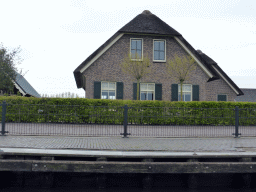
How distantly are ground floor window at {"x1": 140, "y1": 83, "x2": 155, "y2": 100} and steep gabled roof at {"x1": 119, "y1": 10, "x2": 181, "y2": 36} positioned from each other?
3760 millimetres

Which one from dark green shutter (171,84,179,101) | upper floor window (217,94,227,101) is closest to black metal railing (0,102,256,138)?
dark green shutter (171,84,179,101)

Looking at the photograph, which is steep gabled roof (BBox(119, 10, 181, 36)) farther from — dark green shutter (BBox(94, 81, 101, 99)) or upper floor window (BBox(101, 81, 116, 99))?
dark green shutter (BBox(94, 81, 101, 99))

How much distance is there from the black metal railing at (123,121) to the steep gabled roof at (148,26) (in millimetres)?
9899

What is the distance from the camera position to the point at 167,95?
728 inches

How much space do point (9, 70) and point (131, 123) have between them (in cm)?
1603

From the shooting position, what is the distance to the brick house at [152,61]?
17.8 m

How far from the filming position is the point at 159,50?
18672 millimetres

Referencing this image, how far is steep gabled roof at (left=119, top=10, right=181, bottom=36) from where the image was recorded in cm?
1802

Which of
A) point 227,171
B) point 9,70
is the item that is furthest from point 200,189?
point 9,70

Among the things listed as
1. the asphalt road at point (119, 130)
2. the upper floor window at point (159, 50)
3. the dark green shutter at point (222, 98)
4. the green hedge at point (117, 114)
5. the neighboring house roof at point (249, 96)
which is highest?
the upper floor window at point (159, 50)

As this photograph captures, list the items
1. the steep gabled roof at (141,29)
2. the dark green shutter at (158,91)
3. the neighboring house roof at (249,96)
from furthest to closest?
the neighboring house roof at (249,96)
the dark green shutter at (158,91)
the steep gabled roof at (141,29)

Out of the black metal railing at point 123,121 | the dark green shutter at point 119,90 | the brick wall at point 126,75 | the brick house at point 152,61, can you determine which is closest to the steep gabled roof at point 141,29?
the brick house at point 152,61

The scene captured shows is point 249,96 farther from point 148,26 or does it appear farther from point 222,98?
point 148,26

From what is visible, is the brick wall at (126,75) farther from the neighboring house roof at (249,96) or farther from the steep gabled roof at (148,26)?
the neighboring house roof at (249,96)
